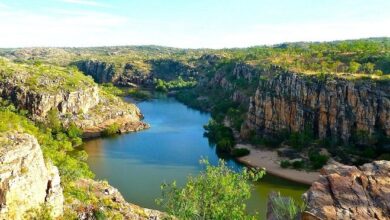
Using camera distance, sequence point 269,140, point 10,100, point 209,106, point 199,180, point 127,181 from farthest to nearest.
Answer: point 209,106
point 10,100
point 269,140
point 127,181
point 199,180

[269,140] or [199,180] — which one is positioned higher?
[199,180]

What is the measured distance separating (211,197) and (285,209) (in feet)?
16.7

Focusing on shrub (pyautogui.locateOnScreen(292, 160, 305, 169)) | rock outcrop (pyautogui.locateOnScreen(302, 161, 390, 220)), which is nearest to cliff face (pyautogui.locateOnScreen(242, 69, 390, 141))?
shrub (pyautogui.locateOnScreen(292, 160, 305, 169))

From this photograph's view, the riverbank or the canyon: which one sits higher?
the canyon

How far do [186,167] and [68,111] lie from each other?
47.3 m

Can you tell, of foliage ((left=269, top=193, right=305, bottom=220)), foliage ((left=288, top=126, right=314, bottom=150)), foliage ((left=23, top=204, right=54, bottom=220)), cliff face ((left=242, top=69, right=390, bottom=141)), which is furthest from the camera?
foliage ((left=288, top=126, right=314, bottom=150))

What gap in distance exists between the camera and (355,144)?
8762cm

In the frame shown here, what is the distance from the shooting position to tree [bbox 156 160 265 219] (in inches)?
1085

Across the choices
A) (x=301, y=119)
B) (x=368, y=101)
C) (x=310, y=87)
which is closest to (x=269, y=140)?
(x=301, y=119)

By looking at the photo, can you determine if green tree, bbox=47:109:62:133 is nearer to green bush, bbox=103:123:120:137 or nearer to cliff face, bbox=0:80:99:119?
cliff face, bbox=0:80:99:119

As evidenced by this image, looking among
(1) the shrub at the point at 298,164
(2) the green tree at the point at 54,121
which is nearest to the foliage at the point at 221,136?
(1) the shrub at the point at 298,164

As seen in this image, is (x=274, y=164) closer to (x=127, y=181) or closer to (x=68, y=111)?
(x=127, y=181)

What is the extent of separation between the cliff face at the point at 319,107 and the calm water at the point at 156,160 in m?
15.4

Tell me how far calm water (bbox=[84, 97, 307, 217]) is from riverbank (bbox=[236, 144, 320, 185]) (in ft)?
→ 7.88
